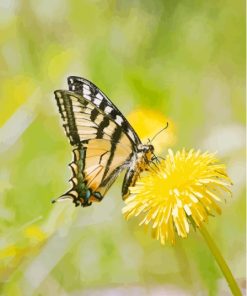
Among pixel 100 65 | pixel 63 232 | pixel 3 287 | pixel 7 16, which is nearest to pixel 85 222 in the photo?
pixel 63 232

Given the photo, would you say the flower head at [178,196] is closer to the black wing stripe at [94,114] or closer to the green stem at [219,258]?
the green stem at [219,258]

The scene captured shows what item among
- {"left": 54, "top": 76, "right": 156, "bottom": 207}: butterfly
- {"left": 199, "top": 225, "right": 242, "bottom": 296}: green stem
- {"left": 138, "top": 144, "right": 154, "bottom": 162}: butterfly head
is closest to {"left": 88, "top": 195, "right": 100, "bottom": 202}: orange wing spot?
{"left": 54, "top": 76, "right": 156, "bottom": 207}: butterfly

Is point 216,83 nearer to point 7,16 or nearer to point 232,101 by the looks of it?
point 232,101

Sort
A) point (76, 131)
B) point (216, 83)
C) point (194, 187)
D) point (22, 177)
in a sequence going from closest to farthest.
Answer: point (194, 187), point (76, 131), point (22, 177), point (216, 83)

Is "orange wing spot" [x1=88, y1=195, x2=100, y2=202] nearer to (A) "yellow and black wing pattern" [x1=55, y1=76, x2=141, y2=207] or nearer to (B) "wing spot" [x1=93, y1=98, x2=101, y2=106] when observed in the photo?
(A) "yellow and black wing pattern" [x1=55, y1=76, x2=141, y2=207]

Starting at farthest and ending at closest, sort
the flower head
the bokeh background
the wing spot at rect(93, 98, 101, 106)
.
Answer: the bokeh background → the wing spot at rect(93, 98, 101, 106) → the flower head

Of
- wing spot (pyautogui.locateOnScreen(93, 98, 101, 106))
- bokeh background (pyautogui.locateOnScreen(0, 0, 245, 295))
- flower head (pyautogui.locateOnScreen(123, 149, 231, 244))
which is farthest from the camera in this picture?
bokeh background (pyautogui.locateOnScreen(0, 0, 245, 295))

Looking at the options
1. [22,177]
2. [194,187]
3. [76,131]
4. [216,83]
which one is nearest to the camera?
[194,187]
